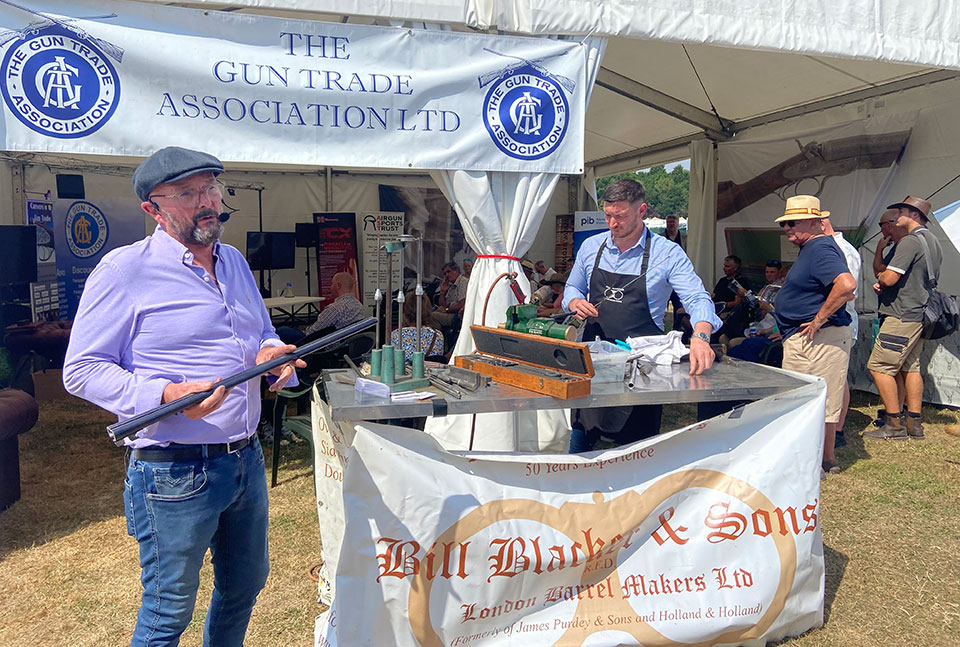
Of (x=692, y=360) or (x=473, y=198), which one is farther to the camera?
(x=473, y=198)

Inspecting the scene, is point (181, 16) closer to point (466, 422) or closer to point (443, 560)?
point (466, 422)

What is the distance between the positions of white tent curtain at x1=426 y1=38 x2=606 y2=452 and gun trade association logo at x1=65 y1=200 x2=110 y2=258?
7069 mm

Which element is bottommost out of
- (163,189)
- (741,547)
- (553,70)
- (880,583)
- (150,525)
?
(880,583)

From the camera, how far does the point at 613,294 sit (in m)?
3.17

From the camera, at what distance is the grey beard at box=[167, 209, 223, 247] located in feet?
5.46

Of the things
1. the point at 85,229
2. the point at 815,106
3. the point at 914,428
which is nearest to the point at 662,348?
the point at 914,428

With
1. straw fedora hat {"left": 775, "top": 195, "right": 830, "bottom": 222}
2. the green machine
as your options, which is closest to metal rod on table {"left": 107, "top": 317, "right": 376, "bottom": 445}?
the green machine

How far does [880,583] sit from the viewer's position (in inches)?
115

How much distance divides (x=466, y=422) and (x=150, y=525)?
8.04 ft

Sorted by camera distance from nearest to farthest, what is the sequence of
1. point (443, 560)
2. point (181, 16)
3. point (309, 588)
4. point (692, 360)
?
1. point (443, 560)
2. point (692, 360)
3. point (309, 588)
4. point (181, 16)

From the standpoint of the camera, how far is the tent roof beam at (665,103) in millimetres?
7043

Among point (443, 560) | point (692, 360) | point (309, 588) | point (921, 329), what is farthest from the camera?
point (921, 329)

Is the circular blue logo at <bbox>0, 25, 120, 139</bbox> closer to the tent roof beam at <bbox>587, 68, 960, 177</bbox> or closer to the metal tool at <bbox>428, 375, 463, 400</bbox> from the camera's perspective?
the metal tool at <bbox>428, 375, 463, 400</bbox>

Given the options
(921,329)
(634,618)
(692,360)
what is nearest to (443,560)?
(634,618)
